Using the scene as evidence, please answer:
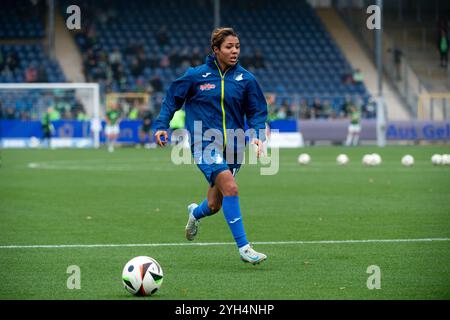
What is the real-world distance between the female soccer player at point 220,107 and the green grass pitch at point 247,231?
0.73m

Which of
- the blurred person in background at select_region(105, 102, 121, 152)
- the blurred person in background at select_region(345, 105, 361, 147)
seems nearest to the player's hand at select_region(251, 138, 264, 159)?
the blurred person in background at select_region(105, 102, 121, 152)

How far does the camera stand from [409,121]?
48125mm

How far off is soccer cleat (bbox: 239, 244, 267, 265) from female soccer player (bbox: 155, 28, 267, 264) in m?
0.08

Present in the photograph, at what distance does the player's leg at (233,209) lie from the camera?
10344mm

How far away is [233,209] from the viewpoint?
34.3ft

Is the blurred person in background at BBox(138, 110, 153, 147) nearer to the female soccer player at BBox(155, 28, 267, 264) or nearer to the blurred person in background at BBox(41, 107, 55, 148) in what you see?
the blurred person in background at BBox(41, 107, 55, 148)

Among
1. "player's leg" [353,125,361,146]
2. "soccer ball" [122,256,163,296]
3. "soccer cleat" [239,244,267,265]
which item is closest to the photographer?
"soccer ball" [122,256,163,296]

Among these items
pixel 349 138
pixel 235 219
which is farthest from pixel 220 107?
pixel 349 138

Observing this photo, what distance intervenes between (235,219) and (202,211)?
0.73 metres

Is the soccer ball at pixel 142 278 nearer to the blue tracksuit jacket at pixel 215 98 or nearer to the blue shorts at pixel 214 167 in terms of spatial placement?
the blue shorts at pixel 214 167

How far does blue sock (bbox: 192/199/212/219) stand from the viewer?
432 inches

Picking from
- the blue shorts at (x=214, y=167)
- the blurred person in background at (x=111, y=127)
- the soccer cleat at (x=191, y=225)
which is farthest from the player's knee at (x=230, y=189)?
the blurred person in background at (x=111, y=127)

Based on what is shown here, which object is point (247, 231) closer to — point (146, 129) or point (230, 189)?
point (230, 189)

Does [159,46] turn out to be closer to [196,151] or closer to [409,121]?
[409,121]
